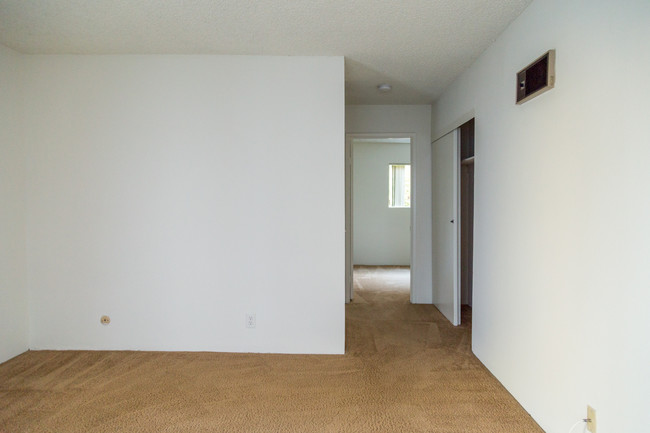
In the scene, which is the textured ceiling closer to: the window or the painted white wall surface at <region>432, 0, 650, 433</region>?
the painted white wall surface at <region>432, 0, 650, 433</region>

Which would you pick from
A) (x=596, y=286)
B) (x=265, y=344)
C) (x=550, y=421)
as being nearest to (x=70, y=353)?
(x=265, y=344)

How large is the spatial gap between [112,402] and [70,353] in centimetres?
110

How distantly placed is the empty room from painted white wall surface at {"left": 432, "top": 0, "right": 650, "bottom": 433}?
0.02 m

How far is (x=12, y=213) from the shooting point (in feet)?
10.2

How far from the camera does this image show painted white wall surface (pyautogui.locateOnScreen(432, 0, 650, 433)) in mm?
1507

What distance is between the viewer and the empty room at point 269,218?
2131 millimetres

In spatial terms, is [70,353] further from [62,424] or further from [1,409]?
[62,424]

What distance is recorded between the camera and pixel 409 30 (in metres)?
2.66

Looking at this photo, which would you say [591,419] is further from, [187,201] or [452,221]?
[187,201]

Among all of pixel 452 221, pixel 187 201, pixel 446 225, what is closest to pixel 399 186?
pixel 446 225

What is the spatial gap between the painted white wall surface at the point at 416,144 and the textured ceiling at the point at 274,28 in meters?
1.42

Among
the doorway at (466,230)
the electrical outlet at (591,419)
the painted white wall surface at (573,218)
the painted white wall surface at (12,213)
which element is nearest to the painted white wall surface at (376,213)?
the doorway at (466,230)

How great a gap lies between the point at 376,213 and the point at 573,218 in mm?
6082

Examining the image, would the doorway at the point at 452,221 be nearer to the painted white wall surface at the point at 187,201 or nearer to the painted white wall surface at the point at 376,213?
the painted white wall surface at the point at 187,201
